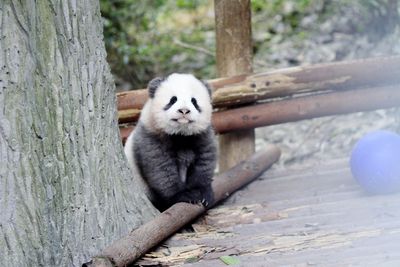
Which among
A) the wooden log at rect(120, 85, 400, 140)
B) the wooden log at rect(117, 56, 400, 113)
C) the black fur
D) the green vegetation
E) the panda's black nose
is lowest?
the black fur

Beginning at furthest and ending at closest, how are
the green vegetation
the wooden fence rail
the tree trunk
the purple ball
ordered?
the green vegetation
the wooden fence rail
the purple ball
the tree trunk

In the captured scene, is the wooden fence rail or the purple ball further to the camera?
the wooden fence rail

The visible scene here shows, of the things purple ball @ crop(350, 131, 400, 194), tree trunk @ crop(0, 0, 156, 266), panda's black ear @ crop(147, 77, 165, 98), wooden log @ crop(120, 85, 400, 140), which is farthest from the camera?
wooden log @ crop(120, 85, 400, 140)

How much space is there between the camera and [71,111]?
3.62 m

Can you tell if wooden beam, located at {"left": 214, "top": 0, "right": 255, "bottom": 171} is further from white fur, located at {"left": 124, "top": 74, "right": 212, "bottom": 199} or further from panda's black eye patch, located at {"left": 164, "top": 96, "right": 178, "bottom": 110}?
panda's black eye patch, located at {"left": 164, "top": 96, "right": 178, "bottom": 110}

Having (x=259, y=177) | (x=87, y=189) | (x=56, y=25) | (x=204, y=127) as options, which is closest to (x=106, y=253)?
(x=87, y=189)

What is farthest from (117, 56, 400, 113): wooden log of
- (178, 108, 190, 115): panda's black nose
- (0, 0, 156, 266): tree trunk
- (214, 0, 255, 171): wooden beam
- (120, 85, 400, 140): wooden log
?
(0, 0, 156, 266): tree trunk

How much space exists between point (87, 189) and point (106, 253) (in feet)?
1.27

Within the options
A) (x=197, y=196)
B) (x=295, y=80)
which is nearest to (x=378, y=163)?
(x=197, y=196)

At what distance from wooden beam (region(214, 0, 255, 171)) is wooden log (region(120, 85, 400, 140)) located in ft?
0.63

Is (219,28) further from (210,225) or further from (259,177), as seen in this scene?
(210,225)

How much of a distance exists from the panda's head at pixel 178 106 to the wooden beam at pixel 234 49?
1.25 metres

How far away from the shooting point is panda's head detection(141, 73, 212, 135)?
15.4 feet

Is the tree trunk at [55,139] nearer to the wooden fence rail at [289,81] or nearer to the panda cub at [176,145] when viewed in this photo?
the panda cub at [176,145]
